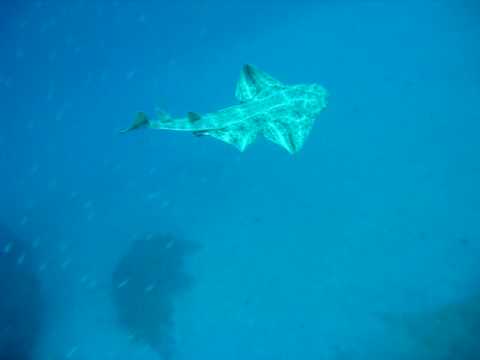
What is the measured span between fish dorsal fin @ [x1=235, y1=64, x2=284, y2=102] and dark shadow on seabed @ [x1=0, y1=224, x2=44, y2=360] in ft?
46.0

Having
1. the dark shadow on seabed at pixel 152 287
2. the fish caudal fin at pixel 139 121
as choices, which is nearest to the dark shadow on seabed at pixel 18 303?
the dark shadow on seabed at pixel 152 287

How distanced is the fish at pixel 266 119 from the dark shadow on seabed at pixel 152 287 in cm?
865

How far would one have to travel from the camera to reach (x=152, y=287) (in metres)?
15.6

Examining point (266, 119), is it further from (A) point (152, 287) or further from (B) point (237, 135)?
(A) point (152, 287)

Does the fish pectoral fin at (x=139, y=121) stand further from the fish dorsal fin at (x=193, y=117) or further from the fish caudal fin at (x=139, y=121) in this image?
the fish dorsal fin at (x=193, y=117)

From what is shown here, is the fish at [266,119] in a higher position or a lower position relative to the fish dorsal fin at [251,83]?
lower

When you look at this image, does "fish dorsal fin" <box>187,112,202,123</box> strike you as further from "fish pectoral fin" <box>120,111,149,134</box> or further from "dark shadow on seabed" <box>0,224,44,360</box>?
"dark shadow on seabed" <box>0,224,44,360</box>

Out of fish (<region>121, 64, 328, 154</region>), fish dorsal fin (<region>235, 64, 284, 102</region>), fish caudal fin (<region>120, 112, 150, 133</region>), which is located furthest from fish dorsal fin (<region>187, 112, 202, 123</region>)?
fish dorsal fin (<region>235, 64, 284, 102</region>)

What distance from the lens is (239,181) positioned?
1673cm

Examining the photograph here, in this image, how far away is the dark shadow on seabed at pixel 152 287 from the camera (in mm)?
14586

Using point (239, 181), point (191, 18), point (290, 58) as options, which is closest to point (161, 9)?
point (191, 18)

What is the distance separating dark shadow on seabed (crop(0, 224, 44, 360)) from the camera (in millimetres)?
15477

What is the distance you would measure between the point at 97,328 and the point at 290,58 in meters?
19.2

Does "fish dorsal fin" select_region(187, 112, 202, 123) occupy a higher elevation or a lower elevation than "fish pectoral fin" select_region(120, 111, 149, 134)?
higher
